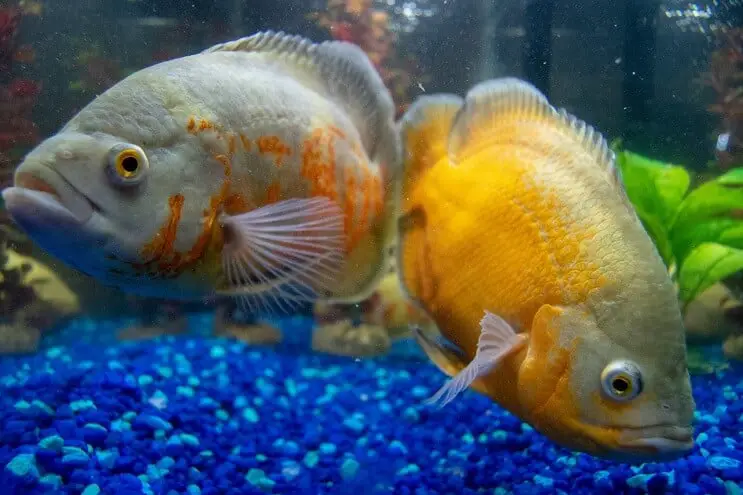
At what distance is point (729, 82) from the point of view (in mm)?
5969

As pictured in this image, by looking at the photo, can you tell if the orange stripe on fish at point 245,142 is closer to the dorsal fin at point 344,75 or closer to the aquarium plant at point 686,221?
the dorsal fin at point 344,75

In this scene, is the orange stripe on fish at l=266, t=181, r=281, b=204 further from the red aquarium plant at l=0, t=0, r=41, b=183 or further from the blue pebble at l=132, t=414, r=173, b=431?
the red aquarium plant at l=0, t=0, r=41, b=183

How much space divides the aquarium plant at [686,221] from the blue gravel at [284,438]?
80 cm

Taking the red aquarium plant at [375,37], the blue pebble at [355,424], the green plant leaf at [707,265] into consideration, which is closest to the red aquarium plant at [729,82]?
the green plant leaf at [707,265]

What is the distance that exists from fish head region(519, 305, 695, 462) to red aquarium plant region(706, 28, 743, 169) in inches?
200

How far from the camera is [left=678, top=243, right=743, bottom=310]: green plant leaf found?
14.9 ft

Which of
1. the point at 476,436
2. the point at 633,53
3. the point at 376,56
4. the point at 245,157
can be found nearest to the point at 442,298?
the point at 245,157

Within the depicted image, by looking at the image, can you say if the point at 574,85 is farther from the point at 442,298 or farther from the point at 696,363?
the point at 442,298

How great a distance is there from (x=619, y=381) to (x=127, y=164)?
149cm

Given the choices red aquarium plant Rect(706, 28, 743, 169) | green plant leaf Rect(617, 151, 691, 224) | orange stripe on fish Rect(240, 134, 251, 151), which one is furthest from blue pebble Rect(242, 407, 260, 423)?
red aquarium plant Rect(706, 28, 743, 169)

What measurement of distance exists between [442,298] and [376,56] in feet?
8.29

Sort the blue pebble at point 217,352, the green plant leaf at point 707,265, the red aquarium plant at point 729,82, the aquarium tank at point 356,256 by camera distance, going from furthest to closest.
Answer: the red aquarium plant at point 729,82 → the blue pebble at point 217,352 → the green plant leaf at point 707,265 → the aquarium tank at point 356,256

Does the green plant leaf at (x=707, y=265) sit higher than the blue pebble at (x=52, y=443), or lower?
higher

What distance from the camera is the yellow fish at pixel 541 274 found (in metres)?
1.83
